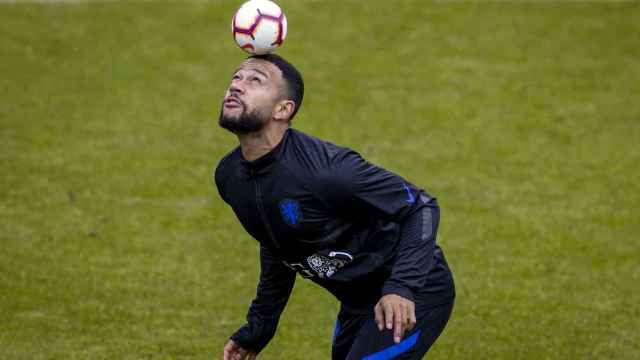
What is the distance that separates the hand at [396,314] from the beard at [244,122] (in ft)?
3.83

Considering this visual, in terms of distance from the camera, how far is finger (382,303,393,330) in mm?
6219

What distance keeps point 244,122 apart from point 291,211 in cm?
55

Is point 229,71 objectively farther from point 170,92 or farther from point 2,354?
point 2,354

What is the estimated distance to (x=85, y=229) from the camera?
41.4ft

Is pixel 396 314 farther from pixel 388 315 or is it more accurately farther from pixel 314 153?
pixel 314 153

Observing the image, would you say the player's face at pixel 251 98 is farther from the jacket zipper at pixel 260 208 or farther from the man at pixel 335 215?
the jacket zipper at pixel 260 208

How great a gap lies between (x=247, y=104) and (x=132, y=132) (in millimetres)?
9009

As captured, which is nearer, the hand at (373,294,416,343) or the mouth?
the hand at (373,294,416,343)

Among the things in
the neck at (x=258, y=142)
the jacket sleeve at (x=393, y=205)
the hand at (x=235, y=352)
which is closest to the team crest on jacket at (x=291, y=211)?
the jacket sleeve at (x=393, y=205)

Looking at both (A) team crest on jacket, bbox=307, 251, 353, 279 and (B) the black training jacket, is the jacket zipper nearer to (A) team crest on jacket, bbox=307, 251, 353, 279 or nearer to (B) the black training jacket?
(B) the black training jacket

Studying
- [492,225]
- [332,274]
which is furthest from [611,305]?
[332,274]

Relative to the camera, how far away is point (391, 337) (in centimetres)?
673

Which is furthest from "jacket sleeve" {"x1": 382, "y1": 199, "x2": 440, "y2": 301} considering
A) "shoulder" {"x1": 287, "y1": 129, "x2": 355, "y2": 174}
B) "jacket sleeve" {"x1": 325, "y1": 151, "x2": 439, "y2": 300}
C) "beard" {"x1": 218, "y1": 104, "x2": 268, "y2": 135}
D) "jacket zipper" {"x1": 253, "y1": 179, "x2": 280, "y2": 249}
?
"beard" {"x1": 218, "y1": 104, "x2": 268, "y2": 135}

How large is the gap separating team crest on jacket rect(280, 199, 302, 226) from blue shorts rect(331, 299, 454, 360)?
2.52 feet
